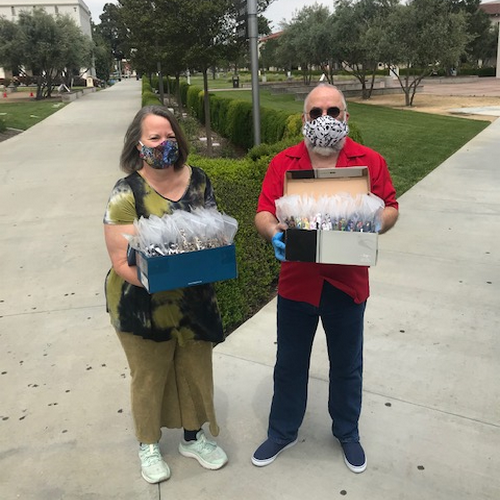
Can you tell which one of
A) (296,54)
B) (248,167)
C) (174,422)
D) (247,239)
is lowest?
(174,422)

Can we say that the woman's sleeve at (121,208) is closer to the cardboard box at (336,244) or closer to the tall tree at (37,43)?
the cardboard box at (336,244)

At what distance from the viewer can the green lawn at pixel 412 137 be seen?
9516mm

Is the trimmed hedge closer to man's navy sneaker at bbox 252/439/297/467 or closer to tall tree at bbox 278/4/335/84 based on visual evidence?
man's navy sneaker at bbox 252/439/297/467

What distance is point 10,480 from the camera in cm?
252

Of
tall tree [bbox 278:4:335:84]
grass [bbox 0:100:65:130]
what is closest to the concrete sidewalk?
grass [bbox 0:100:65:130]

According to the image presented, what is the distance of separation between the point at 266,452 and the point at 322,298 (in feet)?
2.93

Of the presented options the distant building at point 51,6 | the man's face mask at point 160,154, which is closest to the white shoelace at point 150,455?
the man's face mask at point 160,154

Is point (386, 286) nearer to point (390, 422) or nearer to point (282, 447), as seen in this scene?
point (390, 422)

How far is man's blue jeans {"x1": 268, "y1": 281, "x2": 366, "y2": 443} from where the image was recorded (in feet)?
7.58

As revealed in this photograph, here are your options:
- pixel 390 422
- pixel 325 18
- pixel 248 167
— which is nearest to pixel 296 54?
pixel 325 18

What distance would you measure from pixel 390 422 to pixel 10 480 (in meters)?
1.99

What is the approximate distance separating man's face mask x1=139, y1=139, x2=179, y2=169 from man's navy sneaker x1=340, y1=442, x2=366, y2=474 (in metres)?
1.63

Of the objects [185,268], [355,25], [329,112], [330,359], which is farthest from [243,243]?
[355,25]

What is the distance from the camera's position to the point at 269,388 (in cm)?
320
